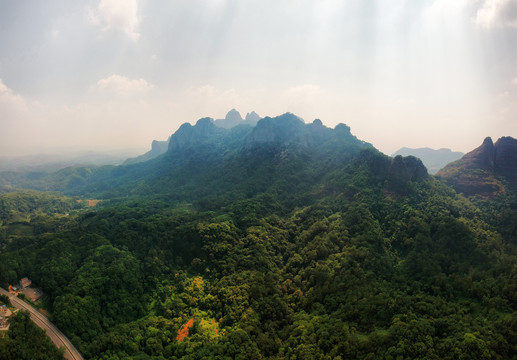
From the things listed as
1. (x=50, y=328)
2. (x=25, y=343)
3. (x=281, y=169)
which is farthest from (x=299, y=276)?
(x=281, y=169)

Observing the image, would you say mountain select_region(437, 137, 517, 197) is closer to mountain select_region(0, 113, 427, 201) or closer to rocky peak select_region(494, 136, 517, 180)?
rocky peak select_region(494, 136, 517, 180)

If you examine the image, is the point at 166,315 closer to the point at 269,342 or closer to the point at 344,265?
the point at 269,342

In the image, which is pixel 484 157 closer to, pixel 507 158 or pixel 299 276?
pixel 507 158

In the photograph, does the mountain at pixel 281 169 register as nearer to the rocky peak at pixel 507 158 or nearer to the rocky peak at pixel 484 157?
the rocky peak at pixel 484 157

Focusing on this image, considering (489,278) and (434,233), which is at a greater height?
(434,233)

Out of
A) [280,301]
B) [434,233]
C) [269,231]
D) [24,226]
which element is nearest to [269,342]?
[280,301]

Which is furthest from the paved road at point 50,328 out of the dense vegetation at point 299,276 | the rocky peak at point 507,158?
the rocky peak at point 507,158
